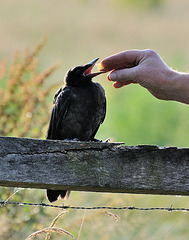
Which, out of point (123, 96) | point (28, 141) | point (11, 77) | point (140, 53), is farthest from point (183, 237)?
point (123, 96)

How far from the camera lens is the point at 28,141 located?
2111 mm

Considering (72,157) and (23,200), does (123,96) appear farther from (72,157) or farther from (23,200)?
(72,157)

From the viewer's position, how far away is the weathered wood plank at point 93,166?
83.0 inches

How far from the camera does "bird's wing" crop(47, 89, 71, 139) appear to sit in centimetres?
407

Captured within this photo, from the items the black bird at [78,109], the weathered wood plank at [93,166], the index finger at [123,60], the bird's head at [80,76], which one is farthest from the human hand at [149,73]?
the bird's head at [80,76]

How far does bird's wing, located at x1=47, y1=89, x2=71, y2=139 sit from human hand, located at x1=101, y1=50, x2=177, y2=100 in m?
1.37

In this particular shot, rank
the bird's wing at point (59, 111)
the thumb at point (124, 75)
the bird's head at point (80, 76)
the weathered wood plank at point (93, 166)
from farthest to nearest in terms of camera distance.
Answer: the bird's head at point (80, 76)
the bird's wing at point (59, 111)
the thumb at point (124, 75)
the weathered wood plank at point (93, 166)

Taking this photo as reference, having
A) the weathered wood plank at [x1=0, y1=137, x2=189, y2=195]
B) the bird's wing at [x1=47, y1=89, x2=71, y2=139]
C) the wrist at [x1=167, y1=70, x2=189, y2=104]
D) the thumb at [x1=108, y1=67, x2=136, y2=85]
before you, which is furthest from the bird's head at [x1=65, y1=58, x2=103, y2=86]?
the weathered wood plank at [x1=0, y1=137, x2=189, y2=195]

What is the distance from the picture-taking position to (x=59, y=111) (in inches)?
161

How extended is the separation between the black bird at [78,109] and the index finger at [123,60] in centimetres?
110

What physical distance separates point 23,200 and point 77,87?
1.31m

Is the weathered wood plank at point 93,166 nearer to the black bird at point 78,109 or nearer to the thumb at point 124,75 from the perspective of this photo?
the thumb at point 124,75

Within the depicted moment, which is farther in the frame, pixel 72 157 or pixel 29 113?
pixel 29 113

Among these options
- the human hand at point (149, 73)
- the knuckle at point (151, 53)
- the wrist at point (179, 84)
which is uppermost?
the knuckle at point (151, 53)
